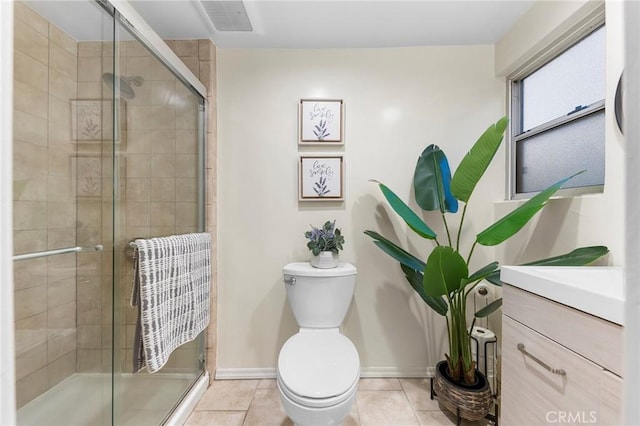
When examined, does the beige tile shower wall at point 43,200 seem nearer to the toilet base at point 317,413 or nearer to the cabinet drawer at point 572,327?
the toilet base at point 317,413

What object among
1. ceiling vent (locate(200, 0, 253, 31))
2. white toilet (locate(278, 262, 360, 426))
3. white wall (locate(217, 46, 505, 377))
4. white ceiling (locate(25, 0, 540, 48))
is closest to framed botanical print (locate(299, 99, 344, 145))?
white wall (locate(217, 46, 505, 377))

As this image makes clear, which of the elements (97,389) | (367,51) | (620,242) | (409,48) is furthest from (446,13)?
(97,389)

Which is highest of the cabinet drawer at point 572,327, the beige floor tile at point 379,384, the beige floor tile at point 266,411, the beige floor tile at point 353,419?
the cabinet drawer at point 572,327

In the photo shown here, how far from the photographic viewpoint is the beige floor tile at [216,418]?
1.44 metres

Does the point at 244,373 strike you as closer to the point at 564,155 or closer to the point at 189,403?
the point at 189,403

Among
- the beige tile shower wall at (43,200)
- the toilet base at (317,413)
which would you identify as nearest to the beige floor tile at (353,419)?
the toilet base at (317,413)

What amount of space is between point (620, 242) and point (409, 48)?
4.99 ft

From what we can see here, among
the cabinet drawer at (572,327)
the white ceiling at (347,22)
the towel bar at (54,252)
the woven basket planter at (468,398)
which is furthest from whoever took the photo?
the white ceiling at (347,22)

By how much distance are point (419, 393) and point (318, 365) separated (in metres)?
0.82

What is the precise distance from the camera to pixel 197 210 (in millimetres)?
1713

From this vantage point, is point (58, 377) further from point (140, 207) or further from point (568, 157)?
point (568, 157)

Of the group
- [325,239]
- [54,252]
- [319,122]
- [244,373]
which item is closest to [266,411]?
[244,373]

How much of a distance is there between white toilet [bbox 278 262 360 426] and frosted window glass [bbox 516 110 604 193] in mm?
1183

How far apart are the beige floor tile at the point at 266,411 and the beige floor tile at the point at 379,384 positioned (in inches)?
19.8
